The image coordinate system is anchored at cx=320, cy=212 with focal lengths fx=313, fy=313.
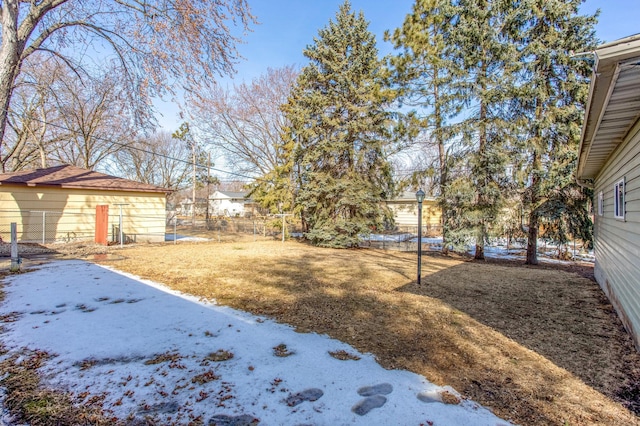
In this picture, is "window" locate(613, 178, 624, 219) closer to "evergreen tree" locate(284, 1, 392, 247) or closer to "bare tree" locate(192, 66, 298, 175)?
"evergreen tree" locate(284, 1, 392, 247)

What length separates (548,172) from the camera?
34.0 feet

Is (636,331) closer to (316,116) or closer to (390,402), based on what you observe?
(390,402)

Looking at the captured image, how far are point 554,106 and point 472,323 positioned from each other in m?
9.80

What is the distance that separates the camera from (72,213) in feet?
39.0

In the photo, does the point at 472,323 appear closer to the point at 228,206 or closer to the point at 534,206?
the point at 534,206

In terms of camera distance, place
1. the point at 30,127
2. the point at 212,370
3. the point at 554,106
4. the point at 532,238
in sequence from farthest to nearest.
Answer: the point at 30,127
the point at 532,238
the point at 554,106
the point at 212,370

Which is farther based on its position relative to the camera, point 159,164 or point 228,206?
point 228,206

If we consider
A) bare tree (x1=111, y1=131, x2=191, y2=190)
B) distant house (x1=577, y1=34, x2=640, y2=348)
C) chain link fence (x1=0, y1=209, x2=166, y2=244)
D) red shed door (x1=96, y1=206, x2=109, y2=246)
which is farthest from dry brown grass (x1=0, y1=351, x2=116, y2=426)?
bare tree (x1=111, y1=131, x2=191, y2=190)

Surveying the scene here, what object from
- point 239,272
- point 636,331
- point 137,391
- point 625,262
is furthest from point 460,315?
point 239,272

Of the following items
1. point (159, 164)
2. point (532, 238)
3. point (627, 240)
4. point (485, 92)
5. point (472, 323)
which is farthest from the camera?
point (159, 164)

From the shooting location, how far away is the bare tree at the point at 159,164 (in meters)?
30.7

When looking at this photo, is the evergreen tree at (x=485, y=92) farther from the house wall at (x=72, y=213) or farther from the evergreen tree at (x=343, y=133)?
the house wall at (x=72, y=213)

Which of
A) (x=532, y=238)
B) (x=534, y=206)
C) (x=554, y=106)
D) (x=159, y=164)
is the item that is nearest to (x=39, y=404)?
(x=534, y=206)

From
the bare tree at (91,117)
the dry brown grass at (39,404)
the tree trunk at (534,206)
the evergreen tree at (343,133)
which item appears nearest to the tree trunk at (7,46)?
the bare tree at (91,117)
